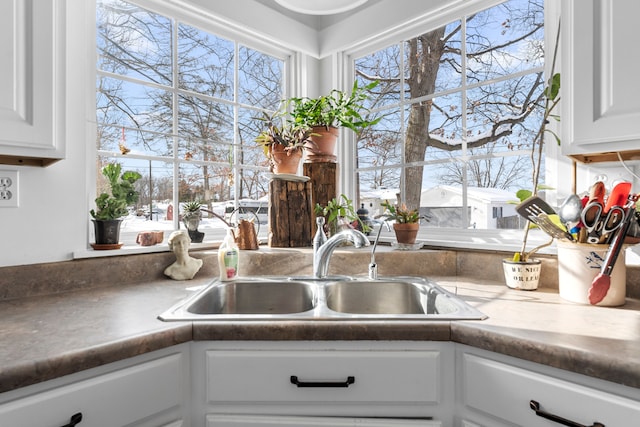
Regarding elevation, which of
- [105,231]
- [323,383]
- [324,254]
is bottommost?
[323,383]

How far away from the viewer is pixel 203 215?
1962 millimetres

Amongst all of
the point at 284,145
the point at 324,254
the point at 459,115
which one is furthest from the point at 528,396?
the point at 284,145

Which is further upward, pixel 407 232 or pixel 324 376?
Result: pixel 407 232

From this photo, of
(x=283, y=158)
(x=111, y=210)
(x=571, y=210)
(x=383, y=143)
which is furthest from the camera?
(x=383, y=143)

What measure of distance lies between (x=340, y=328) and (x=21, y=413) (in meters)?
0.68

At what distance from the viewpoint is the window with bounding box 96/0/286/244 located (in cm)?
168

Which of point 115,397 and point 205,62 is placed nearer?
point 115,397

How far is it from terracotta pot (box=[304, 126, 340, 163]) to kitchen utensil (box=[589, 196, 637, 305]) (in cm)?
134

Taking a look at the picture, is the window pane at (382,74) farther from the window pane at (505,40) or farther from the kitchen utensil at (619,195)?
the kitchen utensil at (619,195)

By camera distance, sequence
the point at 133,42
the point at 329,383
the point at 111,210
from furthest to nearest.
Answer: the point at 133,42, the point at 111,210, the point at 329,383

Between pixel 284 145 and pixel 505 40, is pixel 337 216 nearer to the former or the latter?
pixel 284 145

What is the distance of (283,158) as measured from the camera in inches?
77.5

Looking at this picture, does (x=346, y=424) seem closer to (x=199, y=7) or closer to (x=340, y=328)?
(x=340, y=328)

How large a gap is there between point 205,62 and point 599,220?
1888 millimetres
